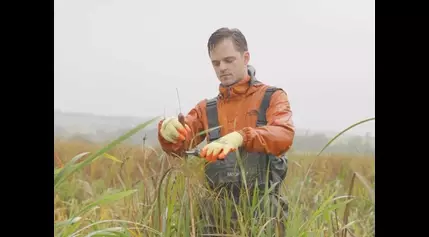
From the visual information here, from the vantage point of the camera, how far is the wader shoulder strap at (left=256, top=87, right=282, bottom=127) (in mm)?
1226

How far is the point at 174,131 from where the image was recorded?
4.11 ft

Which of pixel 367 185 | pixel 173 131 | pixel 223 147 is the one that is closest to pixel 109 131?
pixel 173 131

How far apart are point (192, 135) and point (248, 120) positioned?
0.12 m

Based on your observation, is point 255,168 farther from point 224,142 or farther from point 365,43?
point 365,43

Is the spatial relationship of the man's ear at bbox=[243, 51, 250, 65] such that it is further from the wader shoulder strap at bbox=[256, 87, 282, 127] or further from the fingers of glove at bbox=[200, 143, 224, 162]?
the fingers of glove at bbox=[200, 143, 224, 162]

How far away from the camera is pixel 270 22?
1.33m

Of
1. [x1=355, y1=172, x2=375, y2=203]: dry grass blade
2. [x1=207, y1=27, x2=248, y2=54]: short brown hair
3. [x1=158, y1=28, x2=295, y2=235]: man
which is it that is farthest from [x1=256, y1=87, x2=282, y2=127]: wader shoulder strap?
[x1=355, y1=172, x2=375, y2=203]: dry grass blade

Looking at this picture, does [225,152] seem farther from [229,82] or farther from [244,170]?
[229,82]

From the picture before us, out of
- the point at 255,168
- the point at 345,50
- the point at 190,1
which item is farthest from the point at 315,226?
the point at 190,1

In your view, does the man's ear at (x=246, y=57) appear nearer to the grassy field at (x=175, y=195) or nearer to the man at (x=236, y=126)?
the man at (x=236, y=126)

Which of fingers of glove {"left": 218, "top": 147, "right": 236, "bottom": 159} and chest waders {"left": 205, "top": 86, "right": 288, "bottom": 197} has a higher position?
fingers of glove {"left": 218, "top": 147, "right": 236, "bottom": 159}

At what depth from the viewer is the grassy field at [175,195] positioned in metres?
1.20

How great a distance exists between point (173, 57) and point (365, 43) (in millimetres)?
417

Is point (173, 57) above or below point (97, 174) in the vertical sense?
above
